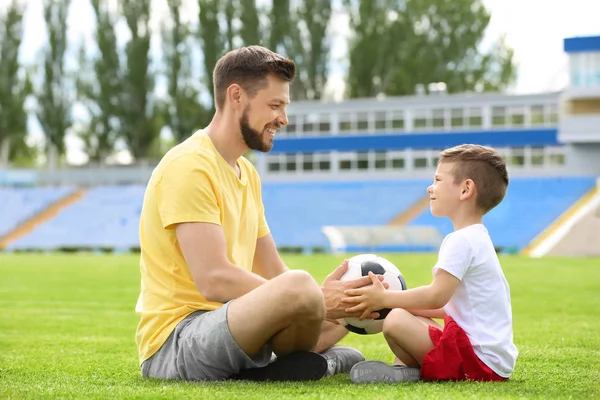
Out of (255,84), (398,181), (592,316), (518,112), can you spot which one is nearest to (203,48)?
(398,181)

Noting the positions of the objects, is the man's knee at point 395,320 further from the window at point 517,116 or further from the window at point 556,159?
the window at point 517,116

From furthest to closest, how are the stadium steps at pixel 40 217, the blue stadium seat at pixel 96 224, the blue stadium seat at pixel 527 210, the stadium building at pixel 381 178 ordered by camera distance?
the stadium steps at pixel 40 217, the blue stadium seat at pixel 96 224, the stadium building at pixel 381 178, the blue stadium seat at pixel 527 210

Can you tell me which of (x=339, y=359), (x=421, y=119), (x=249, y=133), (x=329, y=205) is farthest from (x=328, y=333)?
(x=421, y=119)

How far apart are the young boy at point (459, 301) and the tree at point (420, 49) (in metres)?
39.4

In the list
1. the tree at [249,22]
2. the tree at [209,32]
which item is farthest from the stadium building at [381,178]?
the tree at [209,32]

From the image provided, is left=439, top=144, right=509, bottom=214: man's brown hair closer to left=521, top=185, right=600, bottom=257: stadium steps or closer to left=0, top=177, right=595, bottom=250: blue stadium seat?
left=521, top=185, right=600, bottom=257: stadium steps

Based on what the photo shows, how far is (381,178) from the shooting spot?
43.3 m

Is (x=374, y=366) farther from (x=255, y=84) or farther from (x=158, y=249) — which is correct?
(x=255, y=84)

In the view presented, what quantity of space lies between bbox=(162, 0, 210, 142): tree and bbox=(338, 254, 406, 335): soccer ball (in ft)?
128

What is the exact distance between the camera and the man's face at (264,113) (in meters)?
4.68

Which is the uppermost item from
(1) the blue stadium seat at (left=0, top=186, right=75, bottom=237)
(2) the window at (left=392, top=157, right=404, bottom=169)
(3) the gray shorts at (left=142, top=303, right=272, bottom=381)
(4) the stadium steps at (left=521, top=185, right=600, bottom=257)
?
(3) the gray shorts at (left=142, top=303, right=272, bottom=381)

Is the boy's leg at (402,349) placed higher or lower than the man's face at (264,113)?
lower

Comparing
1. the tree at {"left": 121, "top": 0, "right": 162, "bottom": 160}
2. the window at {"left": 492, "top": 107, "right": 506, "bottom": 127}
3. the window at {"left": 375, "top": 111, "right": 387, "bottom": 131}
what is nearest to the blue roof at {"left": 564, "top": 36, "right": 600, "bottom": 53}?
the window at {"left": 492, "top": 107, "right": 506, "bottom": 127}

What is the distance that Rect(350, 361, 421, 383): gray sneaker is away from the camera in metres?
4.70
